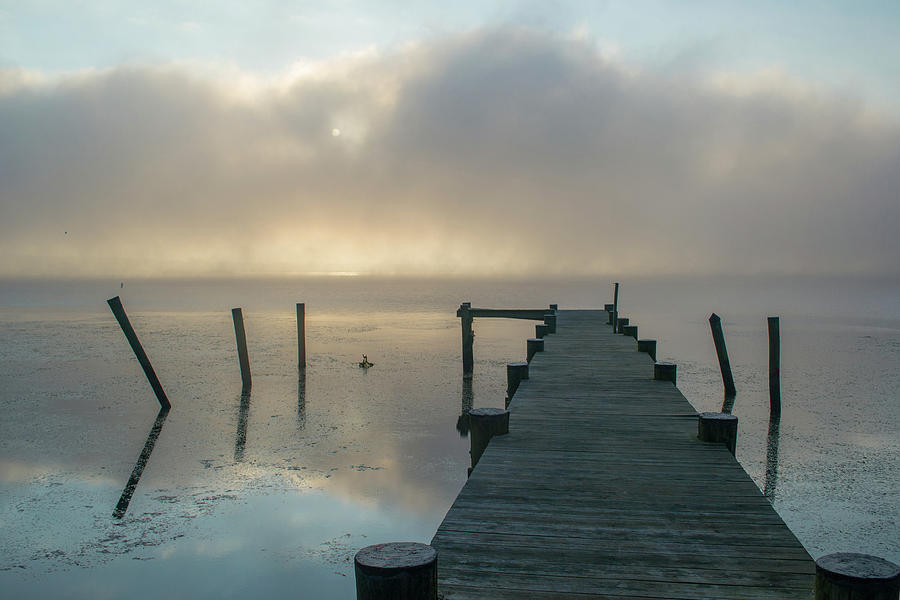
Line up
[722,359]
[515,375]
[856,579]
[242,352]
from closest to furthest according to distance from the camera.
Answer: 1. [856,579]
2. [515,375]
3. [722,359]
4. [242,352]

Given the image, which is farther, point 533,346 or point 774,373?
point 774,373

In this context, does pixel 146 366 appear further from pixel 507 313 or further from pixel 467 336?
pixel 507 313

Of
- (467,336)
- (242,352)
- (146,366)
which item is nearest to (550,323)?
(467,336)

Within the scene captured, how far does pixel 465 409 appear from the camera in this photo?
18.1 meters

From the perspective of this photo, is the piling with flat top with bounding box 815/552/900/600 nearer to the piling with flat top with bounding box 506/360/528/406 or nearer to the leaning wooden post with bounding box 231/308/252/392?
the piling with flat top with bounding box 506/360/528/406

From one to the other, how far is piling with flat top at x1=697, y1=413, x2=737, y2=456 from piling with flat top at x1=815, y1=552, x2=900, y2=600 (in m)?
4.32

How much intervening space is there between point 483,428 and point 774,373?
42.8ft

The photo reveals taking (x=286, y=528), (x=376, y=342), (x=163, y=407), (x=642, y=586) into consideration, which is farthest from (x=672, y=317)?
(x=642, y=586)

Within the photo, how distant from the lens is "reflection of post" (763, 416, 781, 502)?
A: 11.1m

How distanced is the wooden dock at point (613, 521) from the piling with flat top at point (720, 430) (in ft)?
0.60

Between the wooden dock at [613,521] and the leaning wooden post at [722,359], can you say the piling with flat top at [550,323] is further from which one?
the wooden dock at [613,521]

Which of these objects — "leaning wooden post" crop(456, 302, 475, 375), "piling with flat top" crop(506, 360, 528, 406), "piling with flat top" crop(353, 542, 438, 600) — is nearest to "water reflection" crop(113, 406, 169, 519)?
"piling with flat top" crop(506, 360, 528, 406)

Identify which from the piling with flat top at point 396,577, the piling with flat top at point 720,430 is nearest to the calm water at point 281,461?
the piling with flat top at point 720,430

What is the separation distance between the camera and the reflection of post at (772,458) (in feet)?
36.3
